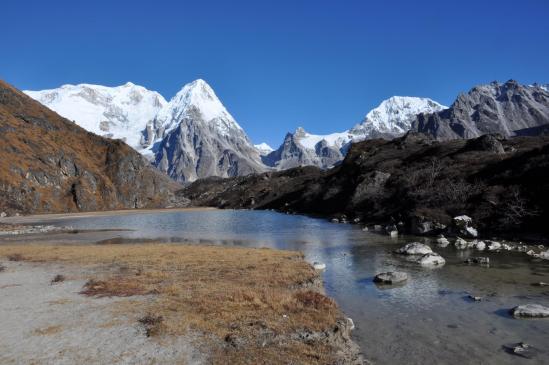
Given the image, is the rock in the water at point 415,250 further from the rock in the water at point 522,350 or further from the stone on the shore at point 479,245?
the rock in the water at point 522,350

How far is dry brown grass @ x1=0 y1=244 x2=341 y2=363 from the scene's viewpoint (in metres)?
20.1

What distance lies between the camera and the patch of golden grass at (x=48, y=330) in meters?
21.4

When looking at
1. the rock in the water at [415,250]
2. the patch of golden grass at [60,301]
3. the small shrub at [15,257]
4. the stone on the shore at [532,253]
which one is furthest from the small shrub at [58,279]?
the stone on the shore at [532,253]

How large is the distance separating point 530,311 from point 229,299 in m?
19.2

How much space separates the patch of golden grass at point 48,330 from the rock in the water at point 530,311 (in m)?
27.0

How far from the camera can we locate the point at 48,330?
71.8 feet

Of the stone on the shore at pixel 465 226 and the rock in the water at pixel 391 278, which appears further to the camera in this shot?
the stone on the shore at pixel 465 226

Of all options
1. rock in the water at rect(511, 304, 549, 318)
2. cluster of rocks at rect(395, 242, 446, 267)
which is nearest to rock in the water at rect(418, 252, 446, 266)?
cluster of rocks at rect(395, 242, 446, 267)

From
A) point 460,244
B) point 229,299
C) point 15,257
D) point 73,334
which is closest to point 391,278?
point 229,299

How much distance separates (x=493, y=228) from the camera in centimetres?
7312

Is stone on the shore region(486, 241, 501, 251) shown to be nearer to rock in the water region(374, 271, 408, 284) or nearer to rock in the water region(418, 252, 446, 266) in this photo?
rock in the water region(418, 252, 446, 266)

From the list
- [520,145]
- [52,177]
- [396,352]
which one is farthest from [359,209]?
[52,177]

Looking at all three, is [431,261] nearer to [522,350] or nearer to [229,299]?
[522,350]

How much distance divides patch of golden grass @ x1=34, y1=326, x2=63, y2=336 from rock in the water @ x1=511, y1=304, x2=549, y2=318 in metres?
27.0
